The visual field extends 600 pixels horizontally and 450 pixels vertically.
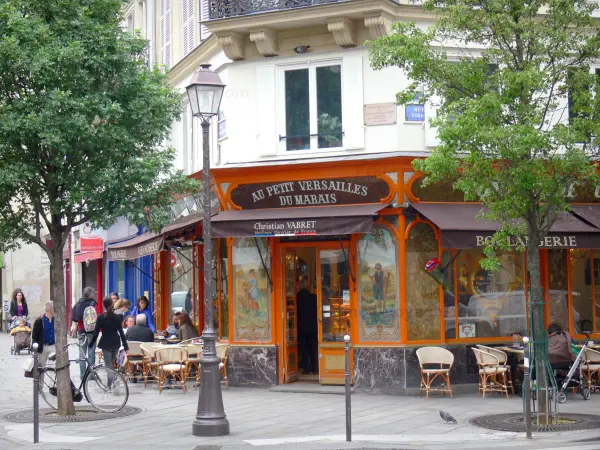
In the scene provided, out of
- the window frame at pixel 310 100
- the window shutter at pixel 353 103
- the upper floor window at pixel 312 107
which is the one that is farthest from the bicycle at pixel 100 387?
the window shutter at pixel 353 103

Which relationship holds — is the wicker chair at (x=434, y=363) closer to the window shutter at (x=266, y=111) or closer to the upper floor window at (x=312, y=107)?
the upper floor window at (x=312, y=107)

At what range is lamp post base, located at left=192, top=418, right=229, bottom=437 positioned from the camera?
12.4 metres

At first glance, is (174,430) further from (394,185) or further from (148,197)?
(394,185)

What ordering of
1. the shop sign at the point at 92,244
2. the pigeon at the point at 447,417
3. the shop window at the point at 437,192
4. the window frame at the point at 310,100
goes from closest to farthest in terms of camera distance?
the pigeon at the point at 447,417
the shop window at the point at 437,192
the window frame at the point at 310,100
the shop sign at the point at 92,244

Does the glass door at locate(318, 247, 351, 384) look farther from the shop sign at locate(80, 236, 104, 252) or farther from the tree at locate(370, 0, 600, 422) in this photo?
the shop sign at locate(80, 236, 104, 252)

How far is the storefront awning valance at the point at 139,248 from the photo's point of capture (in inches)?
751

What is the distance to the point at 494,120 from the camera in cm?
1295

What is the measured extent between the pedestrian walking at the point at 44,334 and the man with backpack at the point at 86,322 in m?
1.14

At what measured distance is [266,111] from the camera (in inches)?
705

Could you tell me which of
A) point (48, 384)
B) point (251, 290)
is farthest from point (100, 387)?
point (251, 290)

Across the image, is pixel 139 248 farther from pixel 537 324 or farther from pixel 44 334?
pixel 537 324

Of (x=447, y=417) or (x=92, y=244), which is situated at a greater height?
(x=92, y=244)

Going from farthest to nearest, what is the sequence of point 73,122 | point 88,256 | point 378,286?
1. point 88,256
2. point 378,286
3. point 73,122

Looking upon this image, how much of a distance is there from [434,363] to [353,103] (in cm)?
492
